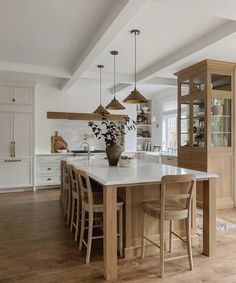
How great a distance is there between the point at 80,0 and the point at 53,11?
0.41m

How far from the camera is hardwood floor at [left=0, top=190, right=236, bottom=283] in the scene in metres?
2.32

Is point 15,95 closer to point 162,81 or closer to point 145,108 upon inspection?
point 162,81

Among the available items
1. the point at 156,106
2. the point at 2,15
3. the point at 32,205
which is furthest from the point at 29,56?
the point at 156,106

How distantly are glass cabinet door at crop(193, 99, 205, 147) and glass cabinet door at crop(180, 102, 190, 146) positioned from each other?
201 millimetres

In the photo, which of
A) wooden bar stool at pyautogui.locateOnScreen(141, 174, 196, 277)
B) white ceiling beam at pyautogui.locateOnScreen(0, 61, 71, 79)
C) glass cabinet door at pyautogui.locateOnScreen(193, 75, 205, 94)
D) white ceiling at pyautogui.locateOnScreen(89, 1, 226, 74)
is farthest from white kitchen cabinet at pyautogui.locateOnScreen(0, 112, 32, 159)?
wooden bar stool at pyautogui.locateOnScreen(141, 174, 196, 277)

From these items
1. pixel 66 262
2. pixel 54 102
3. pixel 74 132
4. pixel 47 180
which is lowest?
pixel 66 262

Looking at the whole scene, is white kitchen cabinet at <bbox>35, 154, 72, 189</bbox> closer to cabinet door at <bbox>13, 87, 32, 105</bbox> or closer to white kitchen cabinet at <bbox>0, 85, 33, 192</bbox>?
white kitchen cabinet at <bbox>0, 85, 33, 192</bbox>

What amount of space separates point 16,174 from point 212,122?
4.51 metres

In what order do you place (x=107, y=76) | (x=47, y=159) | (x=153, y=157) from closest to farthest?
(x=107, y=76)
(x=47, y=159)
(x=153, y=157)

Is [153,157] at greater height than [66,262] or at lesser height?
greater

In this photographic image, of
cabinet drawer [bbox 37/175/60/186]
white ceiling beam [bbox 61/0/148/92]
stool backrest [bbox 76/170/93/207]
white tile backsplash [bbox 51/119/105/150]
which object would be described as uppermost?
white ceiling beam [bbox 61/0/148/92]

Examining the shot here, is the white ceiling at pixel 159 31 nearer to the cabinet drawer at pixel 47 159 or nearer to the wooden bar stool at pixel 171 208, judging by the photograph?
the wooden bar stool at pixel 171 208

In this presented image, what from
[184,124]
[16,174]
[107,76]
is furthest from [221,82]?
[16,174]

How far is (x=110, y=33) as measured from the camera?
9.87ft
